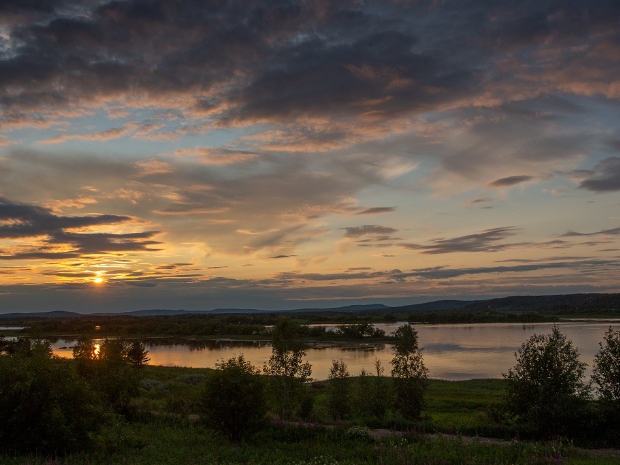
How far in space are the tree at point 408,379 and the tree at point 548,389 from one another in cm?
524

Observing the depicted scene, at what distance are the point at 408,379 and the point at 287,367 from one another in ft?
20.5

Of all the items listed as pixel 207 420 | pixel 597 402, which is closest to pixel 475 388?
pixel 597 402

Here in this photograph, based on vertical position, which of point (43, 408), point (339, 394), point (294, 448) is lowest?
point (339, 394)

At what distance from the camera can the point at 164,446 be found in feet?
50.6

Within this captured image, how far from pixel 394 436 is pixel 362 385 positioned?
28.5 feet

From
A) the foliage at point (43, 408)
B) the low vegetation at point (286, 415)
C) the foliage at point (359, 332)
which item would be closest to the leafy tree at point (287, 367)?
the low vegetation at point (286, 415)

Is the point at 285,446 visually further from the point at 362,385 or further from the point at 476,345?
the point at 476,345

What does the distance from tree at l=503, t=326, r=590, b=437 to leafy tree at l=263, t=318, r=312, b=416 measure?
33.9ft

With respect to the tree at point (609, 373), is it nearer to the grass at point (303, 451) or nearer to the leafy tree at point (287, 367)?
the grass at point (303, 451)

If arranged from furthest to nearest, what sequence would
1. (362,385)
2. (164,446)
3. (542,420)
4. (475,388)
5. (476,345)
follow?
1. (476,345)
2. (475,388)
3. (362,385)
4. (542,420)
5. (164,446)

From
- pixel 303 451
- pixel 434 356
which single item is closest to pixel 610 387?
pixel 303 451

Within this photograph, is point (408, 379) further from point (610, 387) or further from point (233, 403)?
point (233, 403)

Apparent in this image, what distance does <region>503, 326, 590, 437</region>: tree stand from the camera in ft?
55.0

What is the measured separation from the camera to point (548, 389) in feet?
57.4
